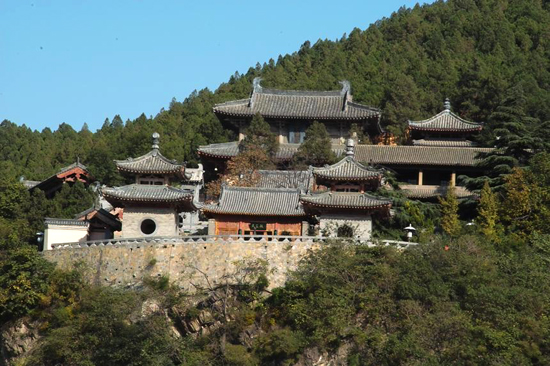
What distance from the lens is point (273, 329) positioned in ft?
106

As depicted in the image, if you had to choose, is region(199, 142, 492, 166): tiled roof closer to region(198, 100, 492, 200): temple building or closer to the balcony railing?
region(198, 100, 492, 200): temple building

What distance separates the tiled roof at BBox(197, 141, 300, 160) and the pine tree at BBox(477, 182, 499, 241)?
1382cm

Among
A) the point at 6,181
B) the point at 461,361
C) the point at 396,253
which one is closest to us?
the point at 461,361

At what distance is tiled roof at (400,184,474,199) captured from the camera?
45872 millimetres

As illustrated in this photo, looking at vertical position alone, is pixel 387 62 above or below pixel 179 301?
above

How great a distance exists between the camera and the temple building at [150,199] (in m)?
38.5

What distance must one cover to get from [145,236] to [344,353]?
34.3ft

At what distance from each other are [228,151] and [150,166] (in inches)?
444

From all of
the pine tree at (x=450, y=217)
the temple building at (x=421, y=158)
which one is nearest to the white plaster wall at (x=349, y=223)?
the pine tree at (x=450, y=217)

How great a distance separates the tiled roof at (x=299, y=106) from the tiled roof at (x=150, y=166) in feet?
43.4

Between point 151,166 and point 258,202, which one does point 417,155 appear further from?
point 151,166

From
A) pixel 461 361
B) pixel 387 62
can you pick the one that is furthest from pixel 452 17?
pixel 461 361

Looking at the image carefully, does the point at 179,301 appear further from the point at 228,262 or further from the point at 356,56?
the point at 356,56

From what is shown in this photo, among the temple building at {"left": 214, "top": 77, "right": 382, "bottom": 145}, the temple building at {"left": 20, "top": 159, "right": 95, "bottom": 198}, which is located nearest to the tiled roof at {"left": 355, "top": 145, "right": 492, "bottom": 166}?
the temple building at {"left": 214, "top": 77, "right": 382, "bottom": 145}
